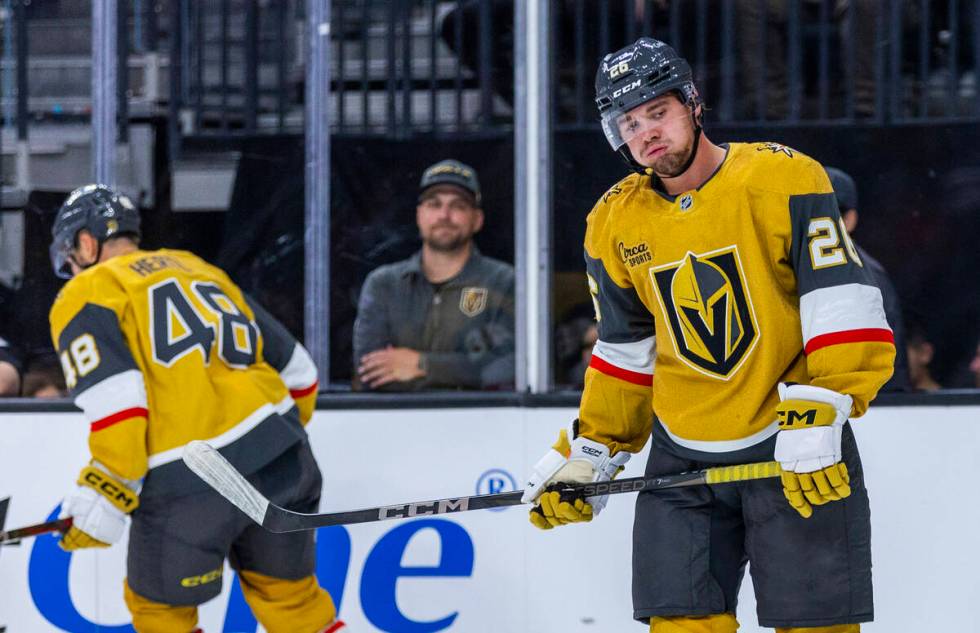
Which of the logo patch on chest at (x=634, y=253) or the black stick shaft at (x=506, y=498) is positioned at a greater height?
the logo patch on chest at (x=634, y=253)

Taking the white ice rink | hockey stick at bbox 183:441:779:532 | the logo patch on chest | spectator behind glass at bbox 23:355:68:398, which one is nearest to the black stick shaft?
hockey stick at bbox 183:441:779:532

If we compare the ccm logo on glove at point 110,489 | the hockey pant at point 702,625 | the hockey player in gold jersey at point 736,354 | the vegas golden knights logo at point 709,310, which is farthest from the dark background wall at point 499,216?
the hockey pant at point 702,625

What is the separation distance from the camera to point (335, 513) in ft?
8.27

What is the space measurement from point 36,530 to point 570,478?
1.38 metres

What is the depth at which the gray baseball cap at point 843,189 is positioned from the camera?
325 centimetres

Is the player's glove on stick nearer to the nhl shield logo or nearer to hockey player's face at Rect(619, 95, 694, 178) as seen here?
hockey player's face at Rect(619, 95, 694, 178)

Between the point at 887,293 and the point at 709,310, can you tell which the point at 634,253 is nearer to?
the point at 709,310

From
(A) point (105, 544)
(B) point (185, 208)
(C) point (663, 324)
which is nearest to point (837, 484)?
(C) point (663, 324)

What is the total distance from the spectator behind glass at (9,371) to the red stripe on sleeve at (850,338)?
7.90 ft

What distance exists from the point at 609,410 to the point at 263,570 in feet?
3.41

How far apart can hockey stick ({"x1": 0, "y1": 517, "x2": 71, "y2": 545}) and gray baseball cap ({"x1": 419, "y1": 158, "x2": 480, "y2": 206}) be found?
1.27m

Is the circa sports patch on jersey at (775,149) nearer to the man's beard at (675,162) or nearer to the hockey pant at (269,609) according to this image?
the man's beard at (675,162)

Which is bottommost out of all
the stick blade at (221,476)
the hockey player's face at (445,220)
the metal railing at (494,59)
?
the stick blade at (221,476)

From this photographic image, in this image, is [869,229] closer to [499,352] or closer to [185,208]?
[499,352]
